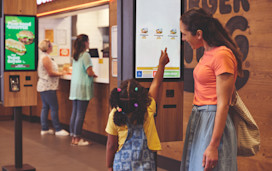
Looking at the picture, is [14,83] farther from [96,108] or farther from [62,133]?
[62,133]

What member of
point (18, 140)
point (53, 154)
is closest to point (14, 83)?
point (18, 140)

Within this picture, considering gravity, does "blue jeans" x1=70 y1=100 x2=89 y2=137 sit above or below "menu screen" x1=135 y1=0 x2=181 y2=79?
below

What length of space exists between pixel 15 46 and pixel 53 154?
1.84m

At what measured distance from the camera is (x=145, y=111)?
2553mm

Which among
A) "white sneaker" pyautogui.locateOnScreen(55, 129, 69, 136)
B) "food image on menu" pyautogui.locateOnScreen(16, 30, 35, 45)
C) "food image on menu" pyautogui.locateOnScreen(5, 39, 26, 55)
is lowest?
"white sneaker" pyautogui.locateOnScreen(55, 129, 69, 136)

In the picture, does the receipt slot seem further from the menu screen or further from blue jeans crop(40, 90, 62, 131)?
blue jeans crop(40, 90, 62, 131)

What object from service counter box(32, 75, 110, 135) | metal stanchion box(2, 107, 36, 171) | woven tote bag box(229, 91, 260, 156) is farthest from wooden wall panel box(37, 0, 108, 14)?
woven tote bag box(229, 91, 260, 156)

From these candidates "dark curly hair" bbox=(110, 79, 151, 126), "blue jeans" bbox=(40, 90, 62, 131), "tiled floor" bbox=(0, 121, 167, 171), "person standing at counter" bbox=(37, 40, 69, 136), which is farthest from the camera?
"blue jeans" bbox=(40, 90, 62, 131)

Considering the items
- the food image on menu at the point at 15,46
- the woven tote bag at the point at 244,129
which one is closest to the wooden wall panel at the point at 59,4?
the food image on menu at the point at 15,46

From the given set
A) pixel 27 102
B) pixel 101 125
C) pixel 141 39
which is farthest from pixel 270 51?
pixel 101 125

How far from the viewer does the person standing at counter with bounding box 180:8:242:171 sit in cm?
224

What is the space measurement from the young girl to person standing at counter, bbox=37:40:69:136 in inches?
191

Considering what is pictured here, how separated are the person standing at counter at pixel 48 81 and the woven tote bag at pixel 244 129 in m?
5.24

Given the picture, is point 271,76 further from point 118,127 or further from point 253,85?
point 118,127
